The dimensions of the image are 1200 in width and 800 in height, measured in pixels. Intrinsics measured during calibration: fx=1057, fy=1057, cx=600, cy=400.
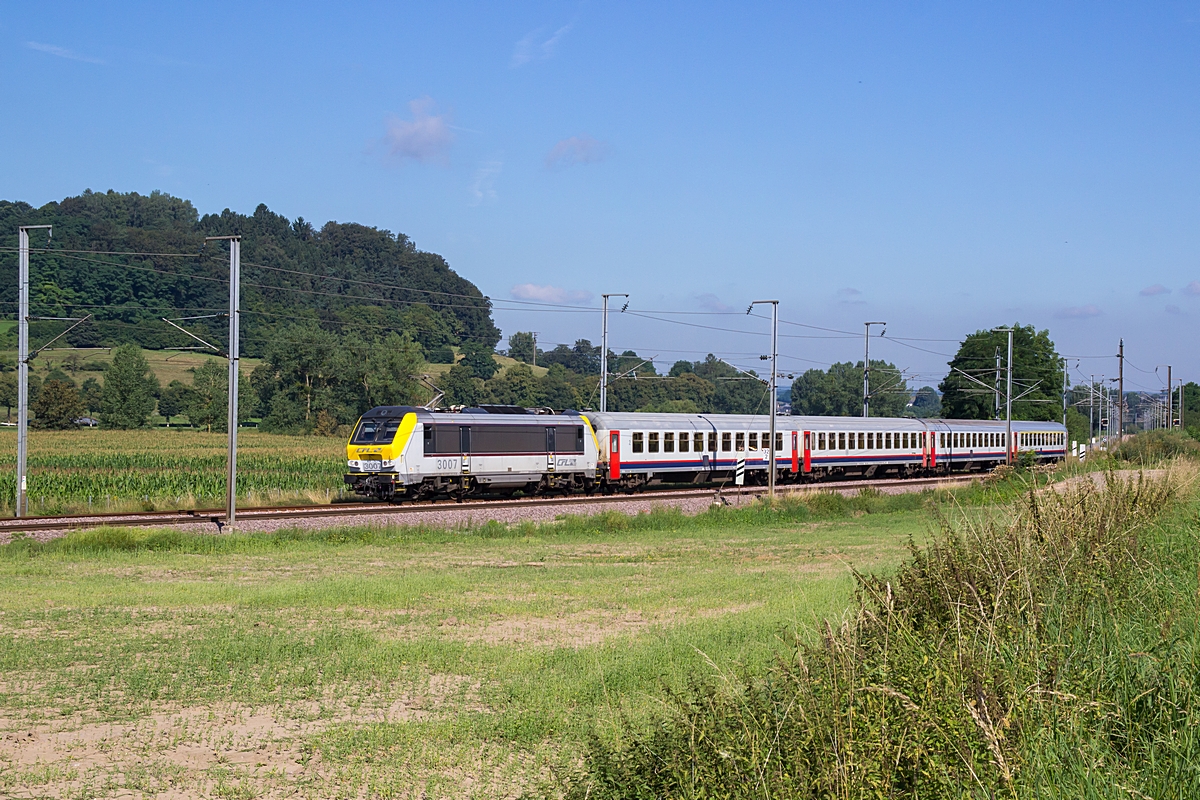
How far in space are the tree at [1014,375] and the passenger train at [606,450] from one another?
5243 cm

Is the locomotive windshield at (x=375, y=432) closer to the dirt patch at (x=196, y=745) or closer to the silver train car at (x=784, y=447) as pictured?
the silver train car at (x=784, y=447)

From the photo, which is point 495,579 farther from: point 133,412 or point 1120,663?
point 133,412

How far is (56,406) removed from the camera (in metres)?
94.8

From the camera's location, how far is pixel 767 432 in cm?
4738

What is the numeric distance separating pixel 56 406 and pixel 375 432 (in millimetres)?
73733

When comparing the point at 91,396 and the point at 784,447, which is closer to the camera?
the point at 784,447

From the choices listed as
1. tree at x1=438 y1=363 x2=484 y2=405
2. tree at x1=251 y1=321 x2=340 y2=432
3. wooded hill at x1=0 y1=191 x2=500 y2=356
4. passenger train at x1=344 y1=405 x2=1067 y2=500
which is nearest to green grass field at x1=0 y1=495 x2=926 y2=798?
passenger train at x1=344 y1=405 x2=1067 y2=500

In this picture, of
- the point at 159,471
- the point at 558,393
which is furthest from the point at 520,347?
the point at 159,471

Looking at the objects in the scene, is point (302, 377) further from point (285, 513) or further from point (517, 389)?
point (285, 513)

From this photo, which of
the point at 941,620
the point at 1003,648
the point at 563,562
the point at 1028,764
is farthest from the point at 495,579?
the point at 1028,764

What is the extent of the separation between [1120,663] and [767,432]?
136ft

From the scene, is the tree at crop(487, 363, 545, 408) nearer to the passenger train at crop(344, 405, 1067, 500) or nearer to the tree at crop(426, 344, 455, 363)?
the tree at crop(426, 344, 455, 363)

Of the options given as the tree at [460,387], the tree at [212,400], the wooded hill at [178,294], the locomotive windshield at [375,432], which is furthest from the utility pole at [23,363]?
the tree at [212,400]

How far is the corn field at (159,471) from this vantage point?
35.2m
